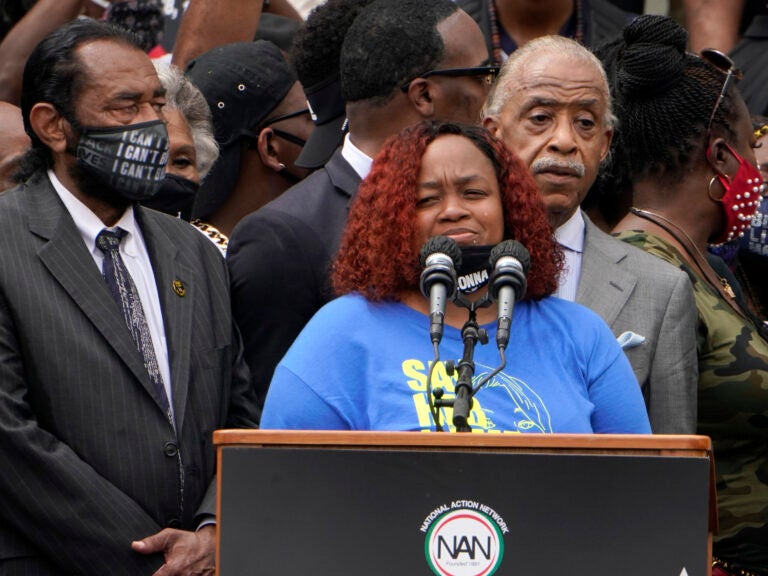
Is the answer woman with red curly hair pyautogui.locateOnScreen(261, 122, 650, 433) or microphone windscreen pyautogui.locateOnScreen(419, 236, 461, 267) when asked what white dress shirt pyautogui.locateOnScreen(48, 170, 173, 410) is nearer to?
woman with red curly hair pyautogui.locateOnScreen(261, 122, 650, 433)

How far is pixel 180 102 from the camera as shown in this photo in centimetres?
579

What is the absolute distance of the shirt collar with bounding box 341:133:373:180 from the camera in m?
4.94

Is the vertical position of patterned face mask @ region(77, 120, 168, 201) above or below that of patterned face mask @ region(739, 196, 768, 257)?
above

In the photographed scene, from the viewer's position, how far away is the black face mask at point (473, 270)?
3.67 metres

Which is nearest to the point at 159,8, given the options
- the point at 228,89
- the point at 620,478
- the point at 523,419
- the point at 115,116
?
the point at 228,89

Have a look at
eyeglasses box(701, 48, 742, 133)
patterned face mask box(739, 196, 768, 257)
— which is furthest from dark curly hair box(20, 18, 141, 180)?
patterned face mask box(739, 196, 768, 257)

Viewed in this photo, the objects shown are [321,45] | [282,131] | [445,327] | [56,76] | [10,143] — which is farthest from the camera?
[282,131]

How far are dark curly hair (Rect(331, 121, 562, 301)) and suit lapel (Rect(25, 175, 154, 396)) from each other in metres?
0.60

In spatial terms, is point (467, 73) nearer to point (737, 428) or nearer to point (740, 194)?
point (740, 194)

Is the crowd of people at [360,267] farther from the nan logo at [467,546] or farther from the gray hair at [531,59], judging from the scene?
the nan logo at [467,546]

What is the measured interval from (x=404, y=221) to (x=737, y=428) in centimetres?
146

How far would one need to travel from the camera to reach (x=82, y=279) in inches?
158

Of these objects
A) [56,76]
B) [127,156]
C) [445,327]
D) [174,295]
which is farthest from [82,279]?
[445,327]

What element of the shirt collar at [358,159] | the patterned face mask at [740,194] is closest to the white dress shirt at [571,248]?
the patterned face mask at [740,194]
